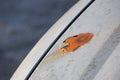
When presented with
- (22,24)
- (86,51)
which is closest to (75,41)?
(86,51)

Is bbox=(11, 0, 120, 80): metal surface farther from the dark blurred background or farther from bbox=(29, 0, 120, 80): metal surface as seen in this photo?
the dark blurred background

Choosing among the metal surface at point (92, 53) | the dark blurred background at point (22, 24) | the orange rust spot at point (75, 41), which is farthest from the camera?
the dark blurred background at point (22, 24)

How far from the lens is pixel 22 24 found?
360 centimetres

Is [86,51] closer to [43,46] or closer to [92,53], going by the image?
[92,53]

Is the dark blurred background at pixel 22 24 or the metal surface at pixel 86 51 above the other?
the metal surface at pixel 86 51

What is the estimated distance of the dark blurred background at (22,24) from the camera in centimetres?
310

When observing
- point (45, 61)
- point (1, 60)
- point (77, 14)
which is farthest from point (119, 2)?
point (1, 60)

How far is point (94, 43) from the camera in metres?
1.45

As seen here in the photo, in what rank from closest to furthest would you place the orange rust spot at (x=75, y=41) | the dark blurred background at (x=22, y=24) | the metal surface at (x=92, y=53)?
the metal surface at (x=92, y=53), the orange rust spot at (x=75, y=41), the dark blurred background at (x=22, y=24)

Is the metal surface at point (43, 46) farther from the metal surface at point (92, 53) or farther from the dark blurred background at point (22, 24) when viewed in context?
the dark blurred background at point (22, 24)

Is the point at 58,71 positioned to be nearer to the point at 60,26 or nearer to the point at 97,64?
the point at 97,64

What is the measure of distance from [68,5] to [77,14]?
187cm

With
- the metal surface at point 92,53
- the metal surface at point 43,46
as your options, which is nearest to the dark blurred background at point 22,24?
the metal surface at point 43,46

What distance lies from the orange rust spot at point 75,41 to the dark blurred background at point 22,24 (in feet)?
4.76
